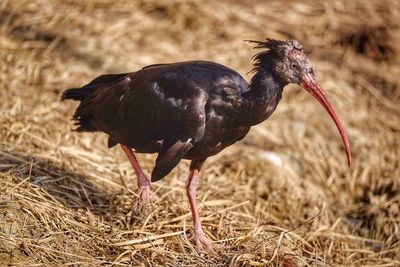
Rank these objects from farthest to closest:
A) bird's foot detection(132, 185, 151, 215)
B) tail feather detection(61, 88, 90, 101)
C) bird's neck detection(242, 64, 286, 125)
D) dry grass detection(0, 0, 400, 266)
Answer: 1. tail feather detection(61, 88, 90, 101)
2. bird's foot detection(132, 185, 151, 215)
3. dry grass detection(0, 0, 400, 266)
4. bird's neck detection(242, 64, 286, 125)

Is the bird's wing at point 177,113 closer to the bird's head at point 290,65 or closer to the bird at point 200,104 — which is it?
the bird at point 200,104

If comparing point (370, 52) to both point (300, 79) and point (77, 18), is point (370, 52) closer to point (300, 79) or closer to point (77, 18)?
point (77, 18)

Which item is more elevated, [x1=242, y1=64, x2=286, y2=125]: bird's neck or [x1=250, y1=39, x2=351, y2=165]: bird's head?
[x1=250, y1=39, x2=351, y2=165]: bird's head

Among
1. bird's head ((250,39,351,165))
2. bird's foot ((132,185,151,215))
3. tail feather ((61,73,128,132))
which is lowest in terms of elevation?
bird's foot ((132,185,151,215))

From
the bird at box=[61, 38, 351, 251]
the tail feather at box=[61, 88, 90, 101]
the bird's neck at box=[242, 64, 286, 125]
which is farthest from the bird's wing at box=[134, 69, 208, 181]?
the tail feather at box=[61, 88, 90, 101]

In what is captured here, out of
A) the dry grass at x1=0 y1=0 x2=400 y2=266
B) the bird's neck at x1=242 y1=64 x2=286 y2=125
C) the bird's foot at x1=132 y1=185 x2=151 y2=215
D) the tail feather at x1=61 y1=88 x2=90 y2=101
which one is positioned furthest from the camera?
the tail feather at x1=61 y1=88 x2=90 y2=101

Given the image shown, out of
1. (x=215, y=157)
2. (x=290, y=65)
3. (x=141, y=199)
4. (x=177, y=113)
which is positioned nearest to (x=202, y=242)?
(x=141, y=199)

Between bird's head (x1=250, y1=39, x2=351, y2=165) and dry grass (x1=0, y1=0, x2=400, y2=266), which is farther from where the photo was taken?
dry grass (x1=0, y1=0, x2=400, y2=266)

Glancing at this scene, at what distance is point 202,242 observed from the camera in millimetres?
4973

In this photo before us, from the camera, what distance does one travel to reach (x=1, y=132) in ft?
19.9

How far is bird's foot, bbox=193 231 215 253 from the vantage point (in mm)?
4938

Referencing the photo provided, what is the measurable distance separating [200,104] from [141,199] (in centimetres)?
103

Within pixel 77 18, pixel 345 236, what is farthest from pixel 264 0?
pixel 345 236

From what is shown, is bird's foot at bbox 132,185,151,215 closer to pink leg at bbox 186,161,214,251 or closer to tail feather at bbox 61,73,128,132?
pink leg at bbox 186,161,214,251
